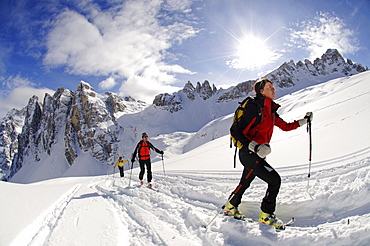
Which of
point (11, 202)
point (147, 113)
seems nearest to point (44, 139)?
point (147, 113)

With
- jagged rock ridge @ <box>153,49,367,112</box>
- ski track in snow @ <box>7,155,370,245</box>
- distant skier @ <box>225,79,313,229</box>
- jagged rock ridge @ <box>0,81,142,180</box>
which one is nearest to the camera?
ski track in snow @ <box>7,155,370,245</box>

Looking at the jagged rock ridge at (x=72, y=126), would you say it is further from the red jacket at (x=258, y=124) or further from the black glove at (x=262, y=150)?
the black glove at (x=262, y=150)

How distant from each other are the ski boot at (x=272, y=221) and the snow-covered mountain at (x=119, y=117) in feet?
178

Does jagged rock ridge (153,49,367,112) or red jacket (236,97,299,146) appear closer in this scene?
red jacket (236,97,299,146)

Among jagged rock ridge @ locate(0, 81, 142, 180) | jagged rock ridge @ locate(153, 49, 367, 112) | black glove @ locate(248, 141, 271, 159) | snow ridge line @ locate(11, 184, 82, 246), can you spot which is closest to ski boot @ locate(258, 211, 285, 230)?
black glove @ locate(248, 141, 271, 159)

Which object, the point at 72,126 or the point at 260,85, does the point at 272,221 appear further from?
the point at 72,126

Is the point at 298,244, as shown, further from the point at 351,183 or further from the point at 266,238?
the point at 351,183

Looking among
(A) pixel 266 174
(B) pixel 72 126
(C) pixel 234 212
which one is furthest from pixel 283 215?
(B) pixel 72 126

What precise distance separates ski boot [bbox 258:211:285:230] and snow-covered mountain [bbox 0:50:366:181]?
5419cm

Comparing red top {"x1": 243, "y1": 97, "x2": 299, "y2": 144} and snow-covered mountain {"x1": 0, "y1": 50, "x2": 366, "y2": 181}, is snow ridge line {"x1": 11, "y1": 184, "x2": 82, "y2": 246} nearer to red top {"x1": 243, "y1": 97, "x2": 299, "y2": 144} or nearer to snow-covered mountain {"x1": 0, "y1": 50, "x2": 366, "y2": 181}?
red top {"x1": 243, "y1": 97, "x2": 299, "y2": 144}

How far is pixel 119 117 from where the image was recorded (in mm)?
100125

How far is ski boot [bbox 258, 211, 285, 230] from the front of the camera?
260 cm

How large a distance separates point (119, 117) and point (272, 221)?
342 ft

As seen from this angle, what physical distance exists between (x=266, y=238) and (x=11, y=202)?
4.79 meters
